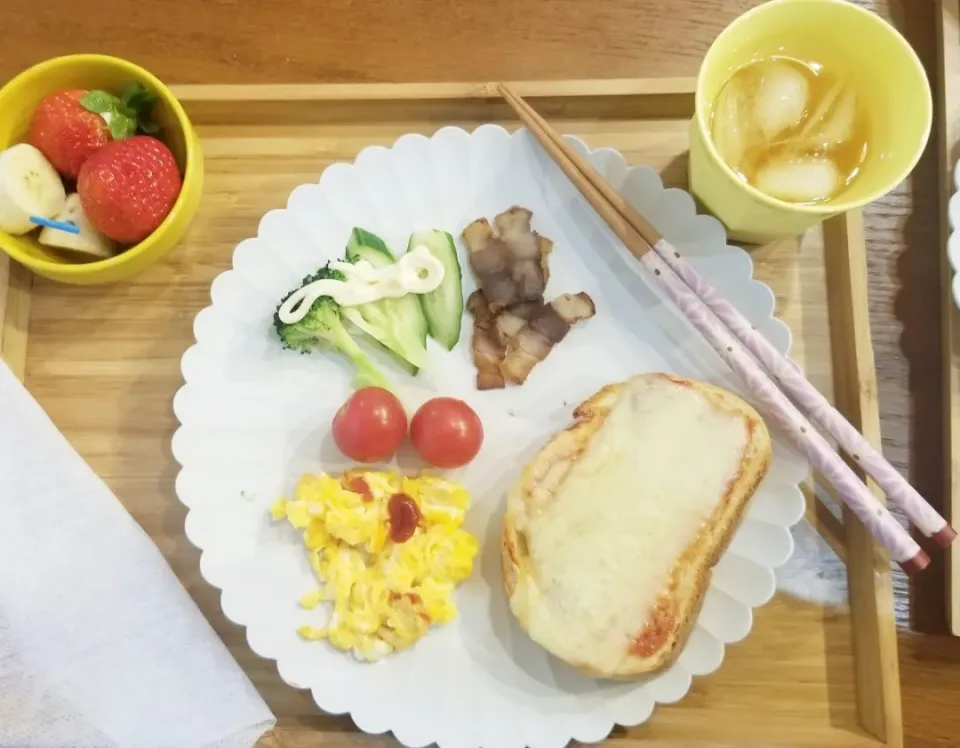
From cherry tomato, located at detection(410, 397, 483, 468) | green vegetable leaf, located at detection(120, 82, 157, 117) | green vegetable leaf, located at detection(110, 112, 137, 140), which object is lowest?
cherry tomato, located at detection(410, 397, 483, 468)

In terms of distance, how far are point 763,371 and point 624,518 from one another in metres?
0.47

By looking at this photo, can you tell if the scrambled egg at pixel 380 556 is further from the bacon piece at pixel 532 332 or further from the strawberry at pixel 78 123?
the strawberry at pixel 78 123

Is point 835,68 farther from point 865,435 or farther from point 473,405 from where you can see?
point 473,405

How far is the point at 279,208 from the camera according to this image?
2.09 meters

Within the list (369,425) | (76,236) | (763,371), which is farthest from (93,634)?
(763,371)

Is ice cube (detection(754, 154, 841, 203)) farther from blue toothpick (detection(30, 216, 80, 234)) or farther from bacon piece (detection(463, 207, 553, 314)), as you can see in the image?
blue toothpick (detection(30, 216, 80, 234))

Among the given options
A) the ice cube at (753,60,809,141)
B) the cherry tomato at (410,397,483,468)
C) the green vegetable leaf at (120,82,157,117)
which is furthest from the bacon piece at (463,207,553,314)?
the green vegetable leaf at (120,82,157,117)

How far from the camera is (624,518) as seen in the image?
1777mm

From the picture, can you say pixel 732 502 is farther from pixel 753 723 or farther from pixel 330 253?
pixel 330 253

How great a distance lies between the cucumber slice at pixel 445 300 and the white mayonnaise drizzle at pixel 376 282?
2 centimetres

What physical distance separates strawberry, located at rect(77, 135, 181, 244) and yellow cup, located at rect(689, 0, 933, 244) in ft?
3.87

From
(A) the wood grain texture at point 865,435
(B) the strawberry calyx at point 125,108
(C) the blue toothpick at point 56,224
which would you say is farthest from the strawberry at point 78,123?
(A) the wood grain texture at point 865,435

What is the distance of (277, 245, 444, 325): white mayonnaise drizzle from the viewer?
190 cm

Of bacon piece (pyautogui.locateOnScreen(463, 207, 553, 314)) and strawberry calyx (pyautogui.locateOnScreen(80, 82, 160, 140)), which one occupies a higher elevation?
strawberry calyx (pyautogui.locateOnScreen(80, 82, 160, 140))
